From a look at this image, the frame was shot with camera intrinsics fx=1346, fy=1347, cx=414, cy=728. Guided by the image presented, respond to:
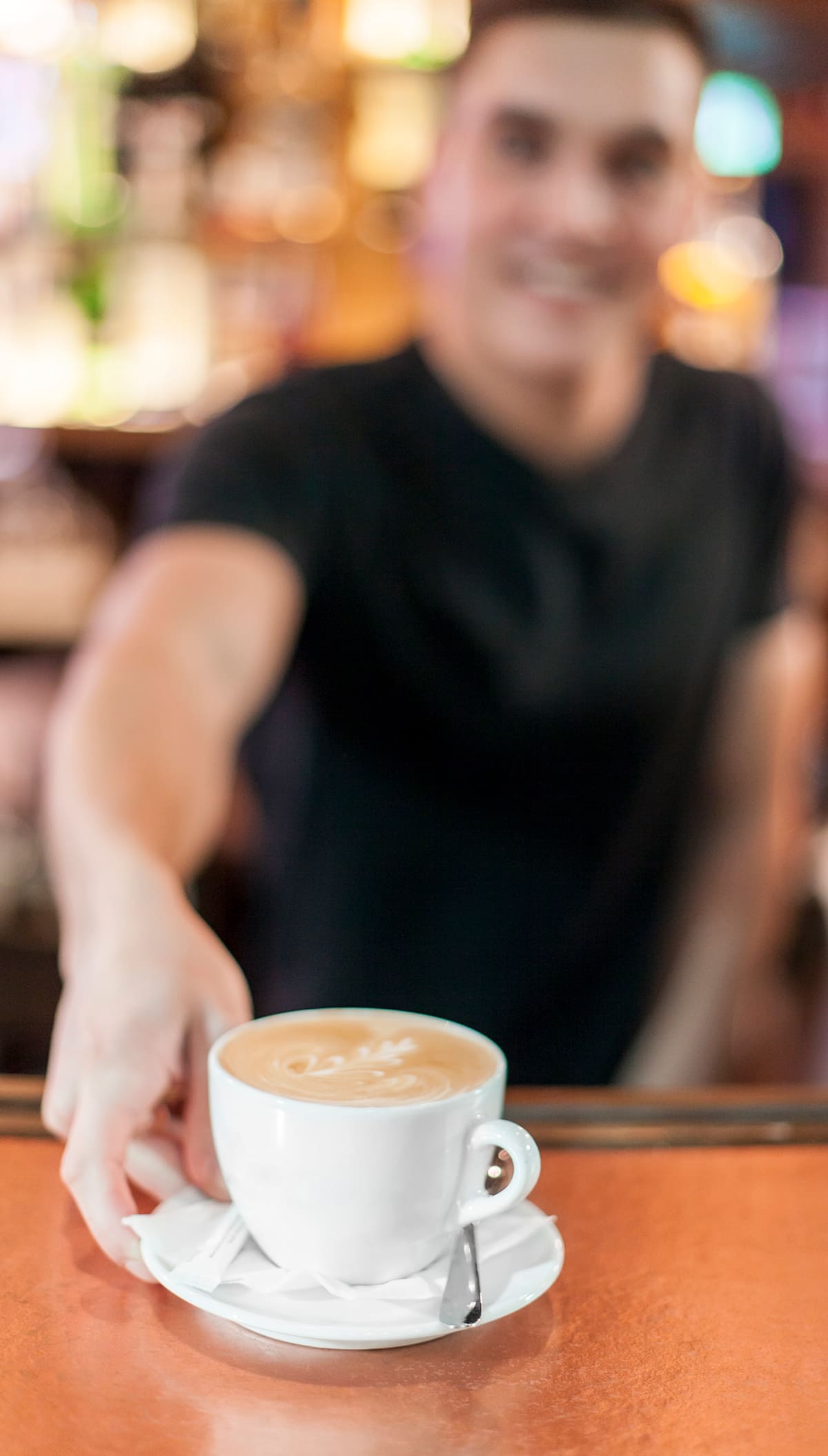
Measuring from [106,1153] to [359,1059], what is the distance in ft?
0.38

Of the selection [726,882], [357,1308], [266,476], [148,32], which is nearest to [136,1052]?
[357,1308]

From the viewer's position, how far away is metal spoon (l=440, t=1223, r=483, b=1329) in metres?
0.51

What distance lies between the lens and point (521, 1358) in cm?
52

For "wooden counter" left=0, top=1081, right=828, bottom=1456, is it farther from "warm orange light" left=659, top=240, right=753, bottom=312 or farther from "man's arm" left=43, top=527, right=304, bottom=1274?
"warm orange light" left=659, top=240, right=753, bottom=312

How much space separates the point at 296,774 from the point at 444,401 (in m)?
0.46

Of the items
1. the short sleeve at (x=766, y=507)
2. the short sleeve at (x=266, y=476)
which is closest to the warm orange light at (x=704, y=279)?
the short sleeve at (x=766, y=507)

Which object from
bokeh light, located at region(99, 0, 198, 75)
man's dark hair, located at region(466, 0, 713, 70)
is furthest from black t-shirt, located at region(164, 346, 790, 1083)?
bokeh light, located at region(99, 0, 198, 75)

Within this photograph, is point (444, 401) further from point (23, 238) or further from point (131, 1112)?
point (23, 238)

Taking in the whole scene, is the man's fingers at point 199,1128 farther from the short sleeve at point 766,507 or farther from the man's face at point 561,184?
the short sleeve at point 766,507

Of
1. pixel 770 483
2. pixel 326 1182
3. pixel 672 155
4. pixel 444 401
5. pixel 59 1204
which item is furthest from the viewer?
pixel 770 483

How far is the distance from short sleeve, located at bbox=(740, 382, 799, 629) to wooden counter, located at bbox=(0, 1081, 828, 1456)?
115 centimetres

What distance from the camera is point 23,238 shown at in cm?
309

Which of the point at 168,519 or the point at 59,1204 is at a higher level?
the point at 168,519

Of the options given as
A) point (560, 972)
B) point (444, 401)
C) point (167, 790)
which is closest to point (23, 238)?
point (444, 401)
